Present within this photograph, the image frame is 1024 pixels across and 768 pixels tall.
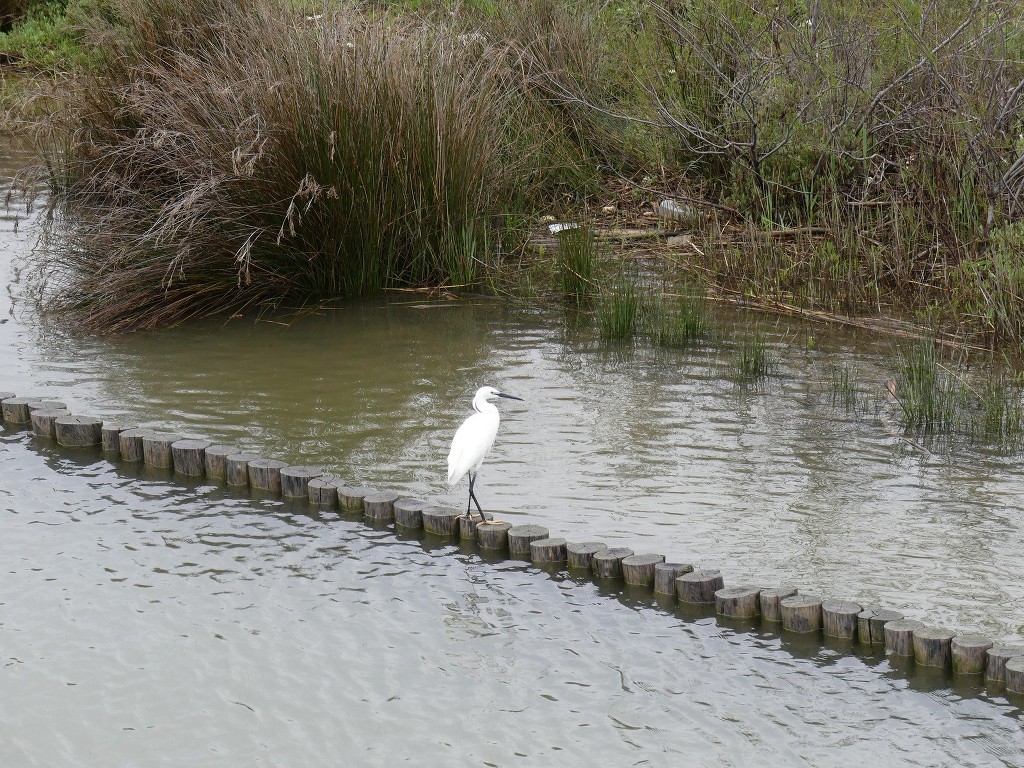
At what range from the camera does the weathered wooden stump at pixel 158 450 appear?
5.93 meters

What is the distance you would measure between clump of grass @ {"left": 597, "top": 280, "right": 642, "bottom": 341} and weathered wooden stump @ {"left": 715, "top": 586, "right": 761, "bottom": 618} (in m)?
3.78

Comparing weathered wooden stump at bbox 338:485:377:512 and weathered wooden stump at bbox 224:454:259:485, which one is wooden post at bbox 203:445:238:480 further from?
weathered wooden stump at bbox 338:485:377:512

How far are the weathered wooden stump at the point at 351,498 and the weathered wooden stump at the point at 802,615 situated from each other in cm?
200

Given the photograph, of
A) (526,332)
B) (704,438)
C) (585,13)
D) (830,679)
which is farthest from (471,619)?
(585,13)

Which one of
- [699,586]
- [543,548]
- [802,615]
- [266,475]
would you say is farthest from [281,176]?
[802,615]

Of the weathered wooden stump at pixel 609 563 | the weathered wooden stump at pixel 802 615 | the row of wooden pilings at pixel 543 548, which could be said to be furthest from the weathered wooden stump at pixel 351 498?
the weathered wooden stump at pixel 802 615

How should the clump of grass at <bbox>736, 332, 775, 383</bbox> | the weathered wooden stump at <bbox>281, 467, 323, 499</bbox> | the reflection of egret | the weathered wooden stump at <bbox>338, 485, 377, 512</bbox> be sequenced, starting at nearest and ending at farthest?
the reflection of egret
the weathered wooden stump at <bbox>338, 485, 377, 512</bbox>
the weathered wooden stump at <bbox>281, 467, 323, 499</bbox>
the clump of grass at <bbox>736, 332, 775, 383</bbox>

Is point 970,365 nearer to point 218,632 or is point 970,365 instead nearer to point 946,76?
point 946,76

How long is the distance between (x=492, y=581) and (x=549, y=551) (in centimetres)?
26

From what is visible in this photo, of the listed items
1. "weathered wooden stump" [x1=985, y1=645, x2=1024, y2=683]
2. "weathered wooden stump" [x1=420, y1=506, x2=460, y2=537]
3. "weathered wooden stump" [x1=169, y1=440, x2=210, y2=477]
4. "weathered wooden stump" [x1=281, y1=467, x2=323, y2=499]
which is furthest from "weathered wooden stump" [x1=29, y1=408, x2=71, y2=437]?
"weathered wooden stump" [x1=985, y1=645, x2=1024, y2=683]

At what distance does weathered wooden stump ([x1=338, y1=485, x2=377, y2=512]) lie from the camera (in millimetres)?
5414

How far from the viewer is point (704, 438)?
6234 mm

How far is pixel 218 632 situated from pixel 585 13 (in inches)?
360

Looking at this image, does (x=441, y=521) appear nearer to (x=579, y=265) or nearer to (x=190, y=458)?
(x=190, y=458)
